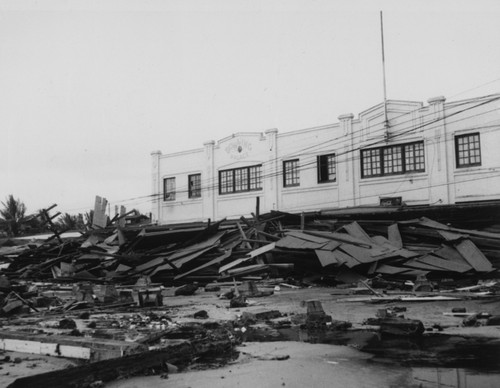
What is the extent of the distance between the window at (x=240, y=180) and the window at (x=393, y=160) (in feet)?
21.4

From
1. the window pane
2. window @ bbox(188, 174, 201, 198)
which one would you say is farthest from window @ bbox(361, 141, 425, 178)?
window @ bbox(188, 174, 201, 198)

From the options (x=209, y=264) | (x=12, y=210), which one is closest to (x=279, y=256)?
(x=209, y=264)

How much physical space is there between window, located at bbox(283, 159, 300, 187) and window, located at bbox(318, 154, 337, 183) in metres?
1.40

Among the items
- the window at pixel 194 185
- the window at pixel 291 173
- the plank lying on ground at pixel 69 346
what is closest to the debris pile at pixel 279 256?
the plank lying on ground at pixel 69 346

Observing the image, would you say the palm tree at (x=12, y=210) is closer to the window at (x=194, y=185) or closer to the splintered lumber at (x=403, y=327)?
the window at (x=194, y=185)

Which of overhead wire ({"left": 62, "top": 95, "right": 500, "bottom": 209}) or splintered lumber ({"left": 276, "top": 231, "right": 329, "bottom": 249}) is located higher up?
overhead wire ({"left": 62, "top": 95, "right": 500, "bottom": 209})

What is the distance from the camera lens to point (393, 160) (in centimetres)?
2503

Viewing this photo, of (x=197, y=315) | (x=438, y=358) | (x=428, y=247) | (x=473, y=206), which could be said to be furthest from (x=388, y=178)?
(x=438, y=358)

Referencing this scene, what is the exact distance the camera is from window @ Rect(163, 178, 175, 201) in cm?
3256

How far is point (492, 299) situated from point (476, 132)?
15517mm

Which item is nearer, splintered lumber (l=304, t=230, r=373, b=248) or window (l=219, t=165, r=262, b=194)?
splintered lumber (l=304, t=230, r=373, b=248)

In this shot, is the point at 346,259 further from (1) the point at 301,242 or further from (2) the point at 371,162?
(2) the point at 371,162

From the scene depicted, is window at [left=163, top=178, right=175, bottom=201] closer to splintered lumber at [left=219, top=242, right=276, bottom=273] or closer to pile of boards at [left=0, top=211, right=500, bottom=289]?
pile of boards at [left=0, top=211, right=500, bottom=289]

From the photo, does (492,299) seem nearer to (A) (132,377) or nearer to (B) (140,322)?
(B) (140,322)
